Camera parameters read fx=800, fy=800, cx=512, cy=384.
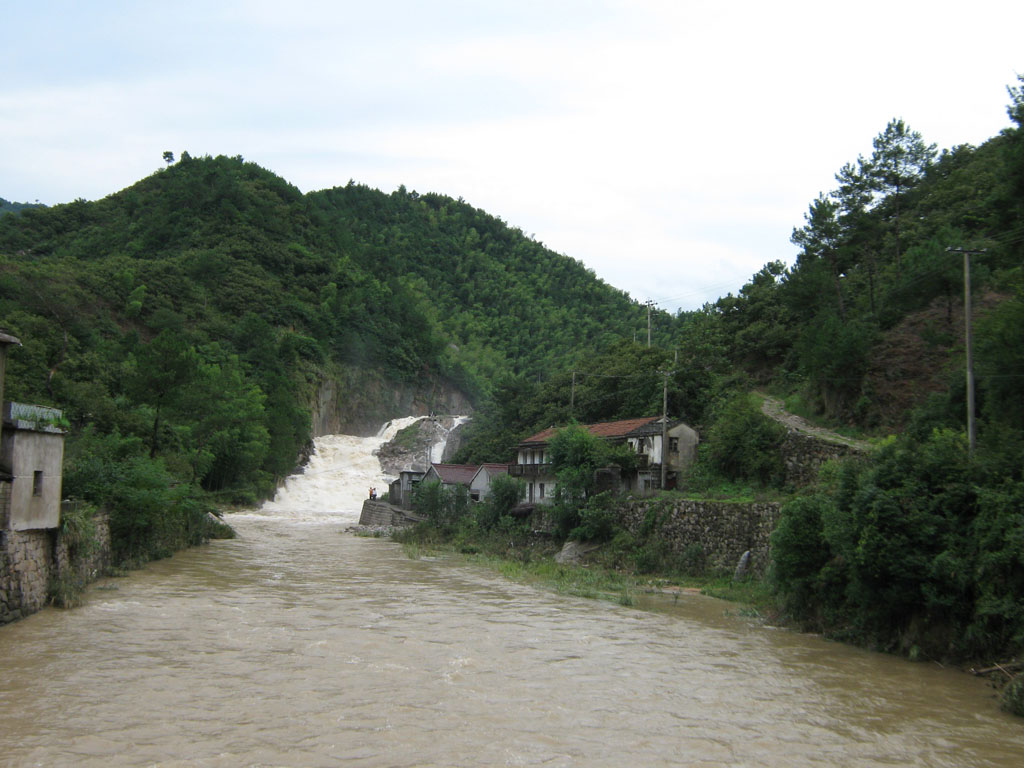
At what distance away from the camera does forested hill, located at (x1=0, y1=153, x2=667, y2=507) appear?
51.5 metres

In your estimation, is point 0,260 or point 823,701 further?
point 0,260

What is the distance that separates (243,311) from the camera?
108m

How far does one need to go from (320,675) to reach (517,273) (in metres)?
182

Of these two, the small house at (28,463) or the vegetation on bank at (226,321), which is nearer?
the small house at (28,463)

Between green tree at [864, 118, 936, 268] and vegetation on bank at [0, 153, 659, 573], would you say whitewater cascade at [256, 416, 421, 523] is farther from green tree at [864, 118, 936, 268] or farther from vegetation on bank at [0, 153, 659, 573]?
green tree at [864, 118, 936, 268]

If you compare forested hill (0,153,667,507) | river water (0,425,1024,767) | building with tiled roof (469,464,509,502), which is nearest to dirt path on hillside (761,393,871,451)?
river water (0,425,1024,767)

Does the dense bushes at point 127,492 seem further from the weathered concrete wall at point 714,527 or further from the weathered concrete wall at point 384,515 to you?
the weathered concrete wall at point 384,515

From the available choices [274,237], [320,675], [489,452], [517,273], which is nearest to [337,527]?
[489,452]

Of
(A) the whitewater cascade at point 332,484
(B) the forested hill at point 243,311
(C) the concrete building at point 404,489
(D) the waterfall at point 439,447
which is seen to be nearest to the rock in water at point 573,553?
(B) the forested hill at point 243,311

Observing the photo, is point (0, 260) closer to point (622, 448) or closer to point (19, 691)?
point (622, 448)

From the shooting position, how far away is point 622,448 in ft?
128

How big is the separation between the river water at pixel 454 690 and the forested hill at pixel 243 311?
20397 mm

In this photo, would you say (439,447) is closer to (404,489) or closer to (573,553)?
(404,489)

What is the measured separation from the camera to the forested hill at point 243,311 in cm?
5153
